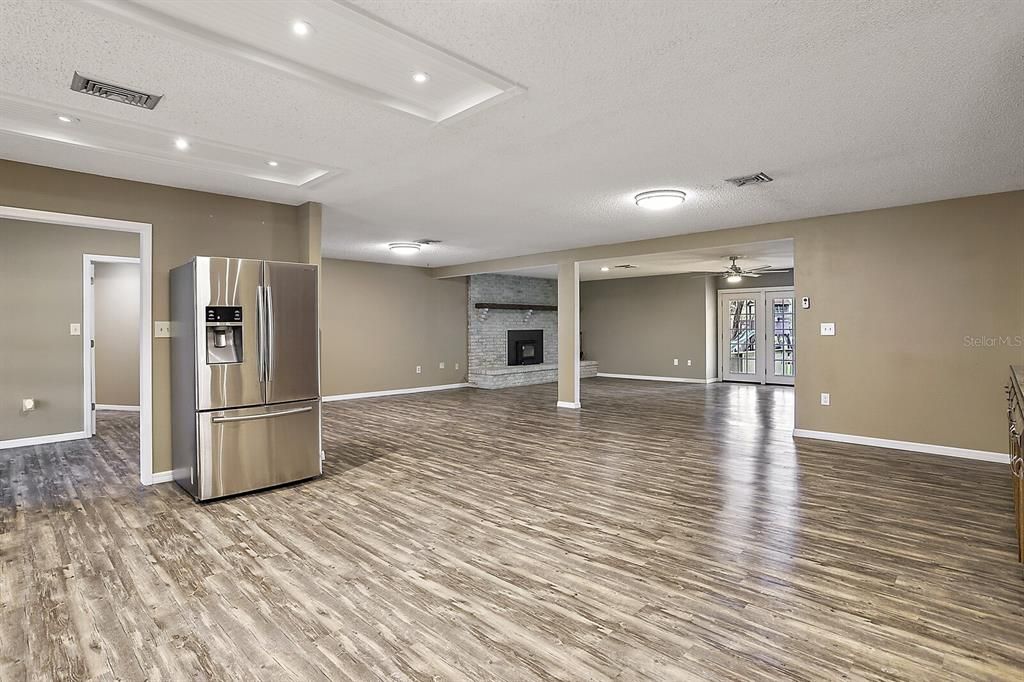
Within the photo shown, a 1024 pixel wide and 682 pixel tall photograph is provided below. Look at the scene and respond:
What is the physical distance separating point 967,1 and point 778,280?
32.3 ft

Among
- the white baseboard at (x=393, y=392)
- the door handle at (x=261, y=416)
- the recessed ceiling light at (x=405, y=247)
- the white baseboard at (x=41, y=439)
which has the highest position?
the recessed ceiling light at (x=405, y=247)

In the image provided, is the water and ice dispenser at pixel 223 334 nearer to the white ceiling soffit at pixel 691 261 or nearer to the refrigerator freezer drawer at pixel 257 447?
the refrigerator freezer drawer at pixel 257 447

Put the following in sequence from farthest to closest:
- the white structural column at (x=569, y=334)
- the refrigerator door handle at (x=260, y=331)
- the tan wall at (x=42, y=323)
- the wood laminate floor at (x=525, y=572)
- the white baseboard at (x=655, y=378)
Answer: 1. the white baseboard at (x=655, y=378)
2. the white structural column at (x=569, y=334)
3. the tan wall at (x=42, y=323)
4. the refrigerator door handle at (x=260, y=331)
5. the wood laminate floor at (x=525, y=572)

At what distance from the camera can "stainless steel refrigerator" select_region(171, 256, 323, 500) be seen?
3.75m

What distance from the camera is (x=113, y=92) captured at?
2691mm

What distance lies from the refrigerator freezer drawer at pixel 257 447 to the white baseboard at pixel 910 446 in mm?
4977

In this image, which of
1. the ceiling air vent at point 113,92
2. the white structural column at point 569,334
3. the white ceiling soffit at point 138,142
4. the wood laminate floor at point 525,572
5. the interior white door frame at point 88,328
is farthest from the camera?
the white structural column at point 569,334

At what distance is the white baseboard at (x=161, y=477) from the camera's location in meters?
4.23

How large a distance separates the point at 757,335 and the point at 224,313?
1044 centimetres

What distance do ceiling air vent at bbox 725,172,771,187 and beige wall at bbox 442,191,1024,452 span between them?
188 cm

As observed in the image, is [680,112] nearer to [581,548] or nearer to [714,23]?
[714,23]

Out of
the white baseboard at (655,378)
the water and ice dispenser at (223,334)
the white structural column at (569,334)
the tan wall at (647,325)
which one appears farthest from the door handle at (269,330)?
the tan wall at (647,325)

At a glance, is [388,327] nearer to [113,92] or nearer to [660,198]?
[660,198]

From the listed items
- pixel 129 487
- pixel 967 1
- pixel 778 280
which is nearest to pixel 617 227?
pixel 967 1
